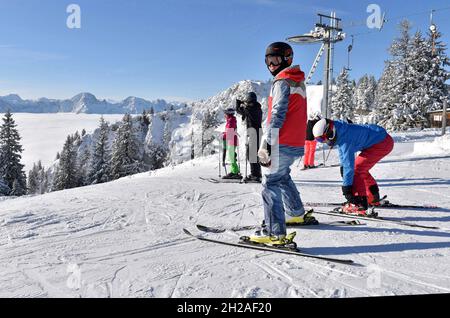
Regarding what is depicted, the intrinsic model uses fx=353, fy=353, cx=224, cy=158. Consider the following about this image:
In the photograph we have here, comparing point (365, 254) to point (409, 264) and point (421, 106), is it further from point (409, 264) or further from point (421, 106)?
point (421, 106)

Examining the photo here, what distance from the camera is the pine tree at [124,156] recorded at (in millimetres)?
44188

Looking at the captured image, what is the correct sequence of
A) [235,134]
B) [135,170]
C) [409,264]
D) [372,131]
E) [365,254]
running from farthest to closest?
[135,170] < [235,134] < [372,131] < [365,254] < [409,264]

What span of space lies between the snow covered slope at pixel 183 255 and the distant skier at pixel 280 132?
0.42 meters

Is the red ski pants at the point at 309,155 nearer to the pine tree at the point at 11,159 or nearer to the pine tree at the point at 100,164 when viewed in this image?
the pine tree at the point at 11,159

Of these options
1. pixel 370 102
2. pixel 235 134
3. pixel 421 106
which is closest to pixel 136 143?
pixel 421 106

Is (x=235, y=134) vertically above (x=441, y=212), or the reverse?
(x=235, y=134)

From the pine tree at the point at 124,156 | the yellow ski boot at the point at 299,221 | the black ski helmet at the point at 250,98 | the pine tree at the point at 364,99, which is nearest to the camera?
the yellow ski boot at the point at 299,221

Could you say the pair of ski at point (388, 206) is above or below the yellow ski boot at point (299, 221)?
below

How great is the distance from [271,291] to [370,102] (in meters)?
96.9

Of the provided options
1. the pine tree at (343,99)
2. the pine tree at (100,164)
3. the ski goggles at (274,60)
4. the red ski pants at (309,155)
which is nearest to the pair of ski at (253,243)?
the ski goggles at (274,60)

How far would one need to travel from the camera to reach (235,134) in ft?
35.1

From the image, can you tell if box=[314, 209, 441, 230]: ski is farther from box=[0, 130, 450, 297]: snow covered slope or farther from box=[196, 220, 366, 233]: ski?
box=[196, 220, 366, 233]: ski

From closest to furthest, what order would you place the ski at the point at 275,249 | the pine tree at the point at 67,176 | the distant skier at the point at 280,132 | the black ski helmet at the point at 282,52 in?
the ski at the point at 275,249, the distant skier at the point at 280,132, the black ski helmet at the point at 282,52, the pine tree at the point at 67,176

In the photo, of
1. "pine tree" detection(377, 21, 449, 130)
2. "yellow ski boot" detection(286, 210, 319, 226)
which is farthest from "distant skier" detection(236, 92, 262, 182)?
"pine tree" detection(377, 21, 449, 130)
